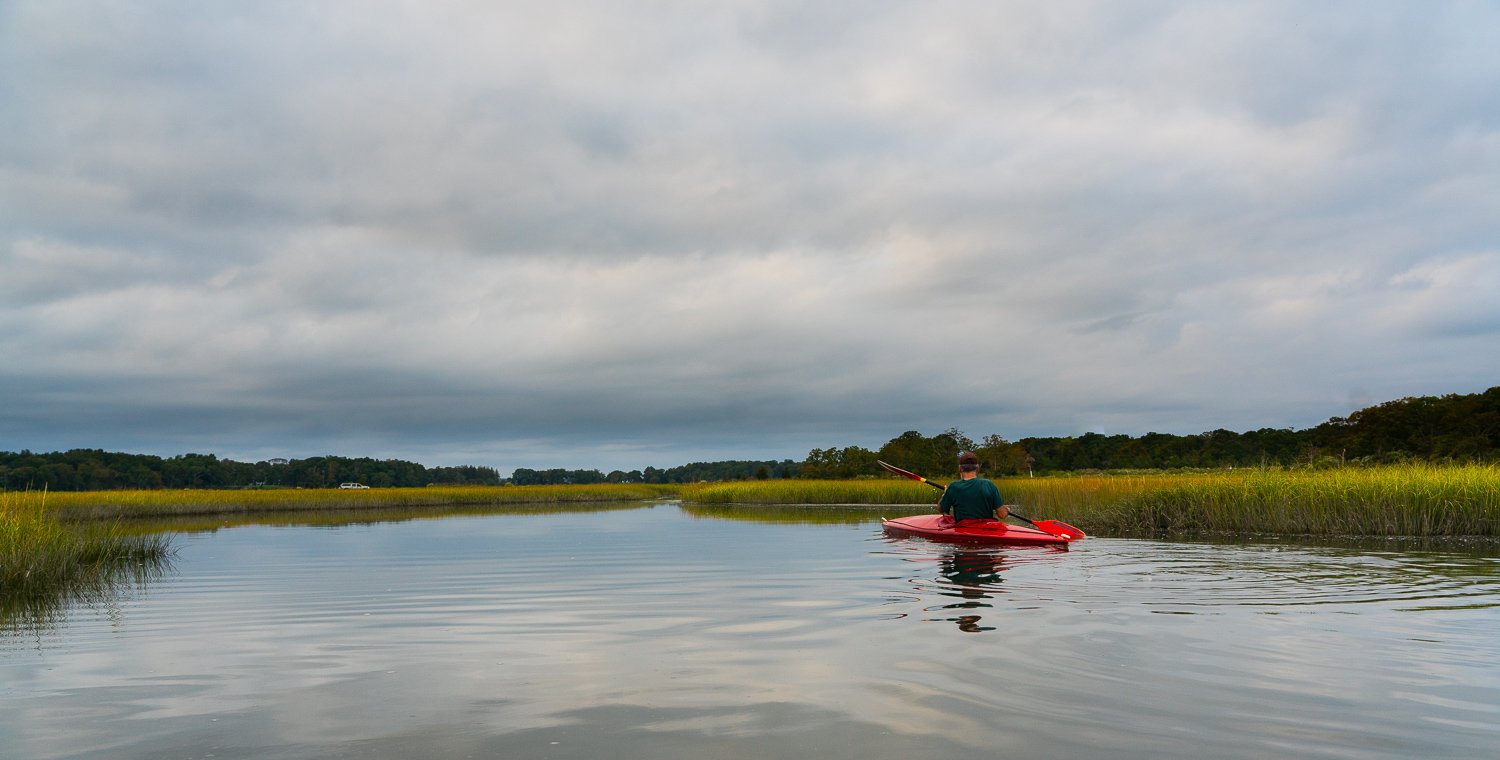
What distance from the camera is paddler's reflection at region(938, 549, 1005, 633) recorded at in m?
8.95

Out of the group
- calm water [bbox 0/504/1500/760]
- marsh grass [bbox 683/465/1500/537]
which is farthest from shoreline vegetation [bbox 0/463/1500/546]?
calm water [bbox 0/504/1500/760]

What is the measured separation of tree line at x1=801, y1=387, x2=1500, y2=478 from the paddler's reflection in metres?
32.0

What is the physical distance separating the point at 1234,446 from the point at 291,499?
7435 centimetres

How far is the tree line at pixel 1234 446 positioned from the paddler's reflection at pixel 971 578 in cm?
3203

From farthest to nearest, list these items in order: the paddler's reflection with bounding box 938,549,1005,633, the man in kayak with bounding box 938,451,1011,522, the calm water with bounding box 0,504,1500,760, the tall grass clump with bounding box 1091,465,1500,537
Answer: the tall grass clump with bounding box 1091,465,1500,537 < the man in kayak with bounding box 938,451,1011,522 < the paddler's reflection with bounding box 938,549,1005,633 < the calm water with bounding box 0,504,1500,760

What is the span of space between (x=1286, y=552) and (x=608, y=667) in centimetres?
1297

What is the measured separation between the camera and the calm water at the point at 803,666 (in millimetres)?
5000

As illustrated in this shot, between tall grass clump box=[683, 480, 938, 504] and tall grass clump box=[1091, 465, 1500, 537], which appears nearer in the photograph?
tall grass clump box=[1091, 465, 1500, 537]

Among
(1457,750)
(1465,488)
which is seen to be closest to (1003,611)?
(1457,750)

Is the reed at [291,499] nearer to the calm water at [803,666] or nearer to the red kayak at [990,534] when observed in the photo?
the calm water at [803,666]

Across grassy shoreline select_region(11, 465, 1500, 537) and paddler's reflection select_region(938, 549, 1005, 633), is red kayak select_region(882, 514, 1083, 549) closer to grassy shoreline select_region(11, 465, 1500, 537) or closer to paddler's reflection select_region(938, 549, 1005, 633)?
paddler's reflection select_region(938, 549, 1005, 633)

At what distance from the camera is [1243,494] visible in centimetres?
2069

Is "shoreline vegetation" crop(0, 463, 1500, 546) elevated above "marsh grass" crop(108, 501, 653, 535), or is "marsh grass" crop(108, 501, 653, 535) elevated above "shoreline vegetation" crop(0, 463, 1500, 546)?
"shoreline vegetation" crop(0, 463, 1500, 546)

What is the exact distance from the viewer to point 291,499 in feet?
187
